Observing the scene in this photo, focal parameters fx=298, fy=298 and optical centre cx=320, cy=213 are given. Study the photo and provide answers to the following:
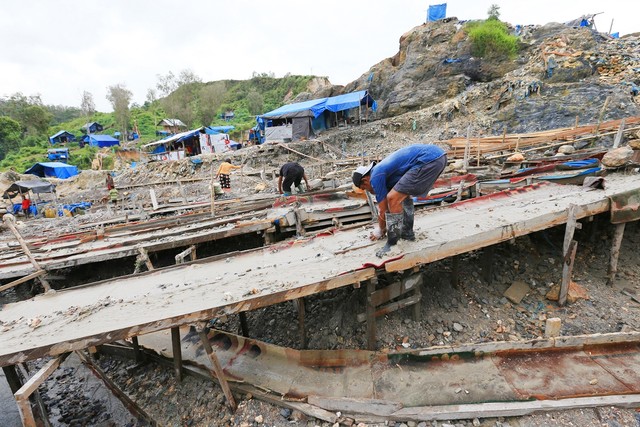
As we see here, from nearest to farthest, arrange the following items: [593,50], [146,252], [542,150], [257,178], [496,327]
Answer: [496,327], [146,252], [542,150], [257,178], [593,50]

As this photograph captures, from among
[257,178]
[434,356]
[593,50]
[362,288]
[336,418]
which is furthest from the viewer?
[593,50]

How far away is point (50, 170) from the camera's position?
24.9 m

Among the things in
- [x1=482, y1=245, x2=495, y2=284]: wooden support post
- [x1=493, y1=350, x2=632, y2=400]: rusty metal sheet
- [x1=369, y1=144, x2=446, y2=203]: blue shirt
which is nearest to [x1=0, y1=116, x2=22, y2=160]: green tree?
[x1=369, y1=144, x2=446, y2=203]: blue shirt

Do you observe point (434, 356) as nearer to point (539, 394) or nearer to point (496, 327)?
point (539, 394)

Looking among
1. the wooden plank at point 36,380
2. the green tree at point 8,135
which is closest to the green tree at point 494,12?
the wooden plank at point 36,380

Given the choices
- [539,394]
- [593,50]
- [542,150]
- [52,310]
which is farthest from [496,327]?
[593,50]

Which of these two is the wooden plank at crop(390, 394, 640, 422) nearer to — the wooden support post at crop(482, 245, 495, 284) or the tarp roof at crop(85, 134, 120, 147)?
the wooden support post at crop(482, 245, 495, 284)

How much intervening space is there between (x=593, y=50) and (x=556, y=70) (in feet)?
9.80

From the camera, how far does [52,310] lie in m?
3.50

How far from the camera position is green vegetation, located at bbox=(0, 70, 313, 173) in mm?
37500

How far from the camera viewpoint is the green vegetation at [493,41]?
73.9 ft

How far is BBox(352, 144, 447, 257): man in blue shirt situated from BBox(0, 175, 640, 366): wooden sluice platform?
457 millimetres

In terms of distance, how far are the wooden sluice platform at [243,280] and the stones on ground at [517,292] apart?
44.9 inches

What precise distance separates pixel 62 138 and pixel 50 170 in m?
22.6
